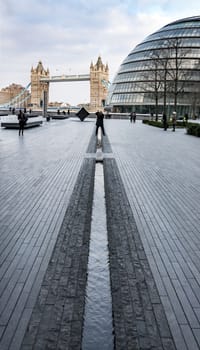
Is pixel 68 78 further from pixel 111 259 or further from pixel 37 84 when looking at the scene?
pixel 111 259

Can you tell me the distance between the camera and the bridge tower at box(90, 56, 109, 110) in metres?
151

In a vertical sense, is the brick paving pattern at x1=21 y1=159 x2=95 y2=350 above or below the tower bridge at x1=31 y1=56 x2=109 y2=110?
below

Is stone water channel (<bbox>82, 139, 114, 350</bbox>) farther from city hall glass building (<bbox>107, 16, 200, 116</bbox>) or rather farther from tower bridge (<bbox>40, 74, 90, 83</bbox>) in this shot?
tower bridge (<bbox>40, 74, 90, 83</bbox>)

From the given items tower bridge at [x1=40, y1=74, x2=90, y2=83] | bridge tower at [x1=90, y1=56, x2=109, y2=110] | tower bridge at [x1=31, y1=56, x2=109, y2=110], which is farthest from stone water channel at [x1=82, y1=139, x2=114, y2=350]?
tower bridge at [x1=40, y1=74, x2=90, y2=83]

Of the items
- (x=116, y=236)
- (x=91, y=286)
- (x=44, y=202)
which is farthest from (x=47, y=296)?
(x=44, y=202)

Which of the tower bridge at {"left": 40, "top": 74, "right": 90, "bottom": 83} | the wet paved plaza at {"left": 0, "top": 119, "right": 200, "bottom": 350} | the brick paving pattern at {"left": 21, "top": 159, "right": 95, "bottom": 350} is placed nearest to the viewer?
the brick paving pattern at {"left": 21, "top": 159, "right": 95, "bottom": 350}

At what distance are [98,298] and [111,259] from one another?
109cm

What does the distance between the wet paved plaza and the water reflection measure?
0.30 ft

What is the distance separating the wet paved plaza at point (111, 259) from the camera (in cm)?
356

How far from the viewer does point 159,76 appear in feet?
224

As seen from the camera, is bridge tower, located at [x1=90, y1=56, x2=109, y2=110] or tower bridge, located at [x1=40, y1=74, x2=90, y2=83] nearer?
bridge tower, located at [x1=90, y1=56, x2=109, y2=110]

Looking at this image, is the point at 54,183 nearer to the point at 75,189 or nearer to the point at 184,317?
the point at 75,189

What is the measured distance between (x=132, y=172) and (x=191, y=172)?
7.10ft

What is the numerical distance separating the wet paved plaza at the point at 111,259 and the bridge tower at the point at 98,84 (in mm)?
143199
